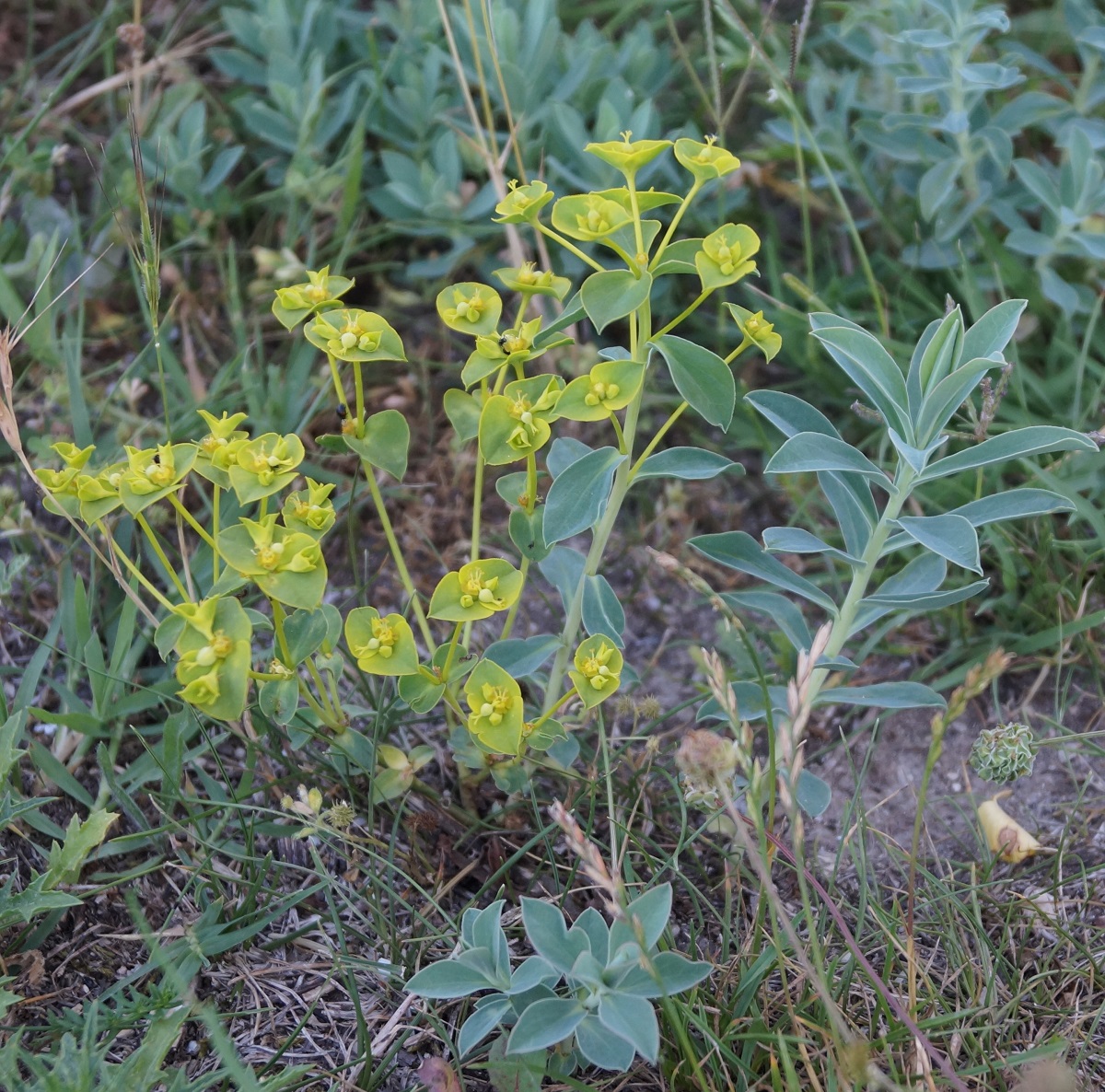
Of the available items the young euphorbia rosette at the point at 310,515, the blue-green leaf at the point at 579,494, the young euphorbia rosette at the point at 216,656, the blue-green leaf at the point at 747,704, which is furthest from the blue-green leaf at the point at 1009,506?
the young euphorbia rosette at the point at 216,656

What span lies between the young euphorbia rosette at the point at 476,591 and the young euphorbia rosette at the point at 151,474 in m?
0.44

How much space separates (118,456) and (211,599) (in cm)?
120

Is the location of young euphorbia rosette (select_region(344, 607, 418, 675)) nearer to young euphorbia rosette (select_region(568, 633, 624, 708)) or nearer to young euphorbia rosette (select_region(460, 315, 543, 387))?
young euphorbia rosette (select_region(568, 633, 624, 708))

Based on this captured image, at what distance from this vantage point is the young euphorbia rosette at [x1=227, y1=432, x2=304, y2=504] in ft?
5.32

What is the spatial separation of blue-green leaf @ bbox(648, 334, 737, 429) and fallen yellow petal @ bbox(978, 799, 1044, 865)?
3.46 feet

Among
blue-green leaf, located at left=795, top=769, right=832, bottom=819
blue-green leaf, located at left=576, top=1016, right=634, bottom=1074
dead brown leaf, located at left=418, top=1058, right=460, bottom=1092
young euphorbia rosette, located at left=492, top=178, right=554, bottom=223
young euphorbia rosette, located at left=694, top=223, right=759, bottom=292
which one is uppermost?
young euphorbia rosette, located at left=492, top=178, right=554, bottom=223

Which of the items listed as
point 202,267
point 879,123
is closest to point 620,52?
point 879,123

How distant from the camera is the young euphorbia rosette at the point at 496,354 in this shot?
1.74 meters

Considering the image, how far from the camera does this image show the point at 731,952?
1992mm

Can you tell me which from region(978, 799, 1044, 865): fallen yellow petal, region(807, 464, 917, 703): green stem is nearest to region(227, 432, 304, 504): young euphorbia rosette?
region(807, 464, 917, 703): green stem

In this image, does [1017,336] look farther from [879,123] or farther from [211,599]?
[211,599]

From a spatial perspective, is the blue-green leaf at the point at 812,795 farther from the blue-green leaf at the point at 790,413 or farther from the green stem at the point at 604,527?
the blue-green leaf at the point at 790,413

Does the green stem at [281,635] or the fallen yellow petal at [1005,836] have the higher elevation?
the green stem at [281,635]

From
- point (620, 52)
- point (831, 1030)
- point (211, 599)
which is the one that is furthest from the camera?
point (620, 52)
